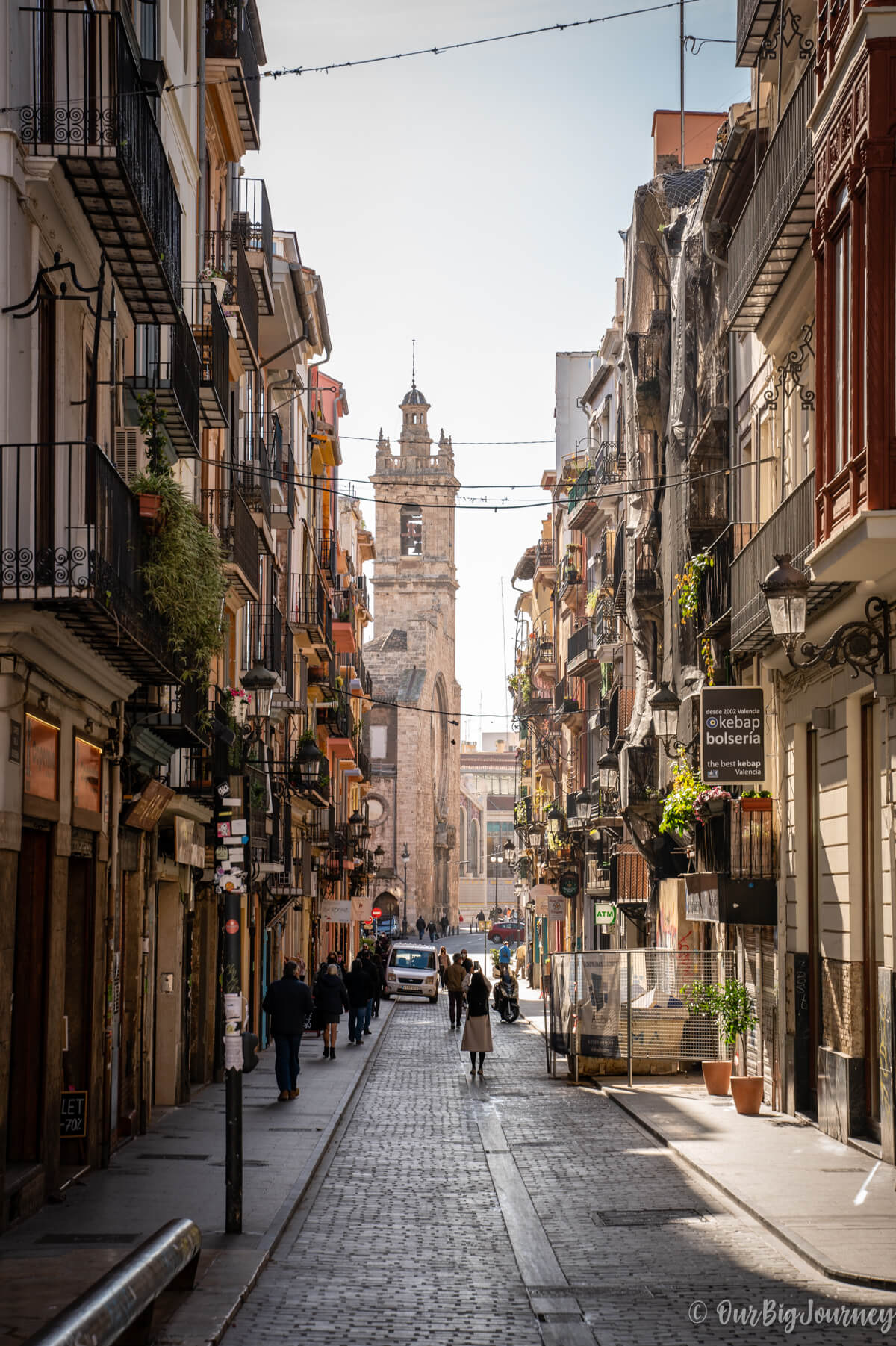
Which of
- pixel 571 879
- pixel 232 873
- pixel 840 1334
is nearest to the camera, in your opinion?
pixel 840 1334

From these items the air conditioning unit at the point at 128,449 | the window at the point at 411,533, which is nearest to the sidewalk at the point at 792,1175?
the air conditioning unit at the point at 128,449

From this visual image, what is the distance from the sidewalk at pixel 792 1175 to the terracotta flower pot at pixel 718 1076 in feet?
0.52

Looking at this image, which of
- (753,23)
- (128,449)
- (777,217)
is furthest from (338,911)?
(777,217)

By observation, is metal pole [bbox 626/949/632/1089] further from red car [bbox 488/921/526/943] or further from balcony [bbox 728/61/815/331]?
red car [bbox 488/921/526/943]

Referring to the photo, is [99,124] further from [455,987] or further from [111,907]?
[455,987]

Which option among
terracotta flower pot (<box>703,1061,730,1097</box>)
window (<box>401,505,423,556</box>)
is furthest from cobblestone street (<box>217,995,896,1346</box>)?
window (<box>401,505,423,556</box>)

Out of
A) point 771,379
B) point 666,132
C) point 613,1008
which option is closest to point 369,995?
point 613,1008

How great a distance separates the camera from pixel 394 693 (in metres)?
100

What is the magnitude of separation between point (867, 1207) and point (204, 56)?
1538 cm

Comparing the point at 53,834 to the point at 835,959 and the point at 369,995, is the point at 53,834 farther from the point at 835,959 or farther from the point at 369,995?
the point at 369,995

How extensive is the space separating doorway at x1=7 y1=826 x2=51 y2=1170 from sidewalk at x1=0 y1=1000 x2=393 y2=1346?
1.82ft

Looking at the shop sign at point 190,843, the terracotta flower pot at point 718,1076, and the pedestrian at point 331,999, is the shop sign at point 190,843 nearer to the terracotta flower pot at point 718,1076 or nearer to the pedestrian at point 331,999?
the pedestrian at point 331,999

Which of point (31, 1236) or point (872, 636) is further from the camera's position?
point (872, 636)

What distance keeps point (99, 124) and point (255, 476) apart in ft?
52.5
